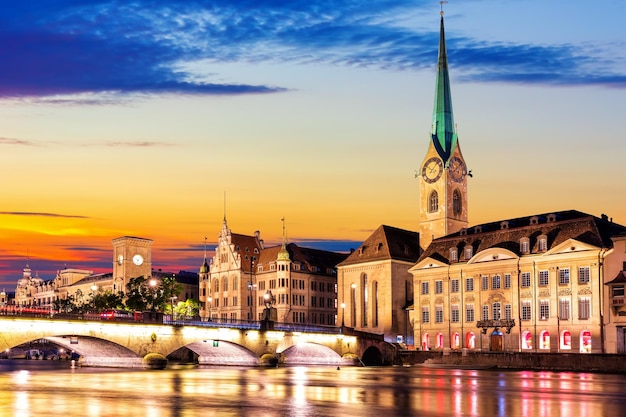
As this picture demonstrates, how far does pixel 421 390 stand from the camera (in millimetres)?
62469

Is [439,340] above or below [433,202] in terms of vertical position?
below

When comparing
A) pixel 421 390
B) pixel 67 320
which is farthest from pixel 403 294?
pixel 421 390

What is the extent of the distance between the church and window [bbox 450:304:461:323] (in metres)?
0.13

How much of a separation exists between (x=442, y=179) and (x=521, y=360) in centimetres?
5537

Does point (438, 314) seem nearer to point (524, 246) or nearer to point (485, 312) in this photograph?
point (485, 312)

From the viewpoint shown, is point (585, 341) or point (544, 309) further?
point (544, 309)

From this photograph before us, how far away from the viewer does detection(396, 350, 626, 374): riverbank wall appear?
98.4 meters

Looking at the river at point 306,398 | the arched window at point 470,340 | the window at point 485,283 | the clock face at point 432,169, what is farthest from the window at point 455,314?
the river at point 306,398

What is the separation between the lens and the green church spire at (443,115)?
162625mm

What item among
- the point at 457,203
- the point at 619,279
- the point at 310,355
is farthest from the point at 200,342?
the point at 457,203

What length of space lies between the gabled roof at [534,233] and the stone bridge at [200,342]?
17210 mm

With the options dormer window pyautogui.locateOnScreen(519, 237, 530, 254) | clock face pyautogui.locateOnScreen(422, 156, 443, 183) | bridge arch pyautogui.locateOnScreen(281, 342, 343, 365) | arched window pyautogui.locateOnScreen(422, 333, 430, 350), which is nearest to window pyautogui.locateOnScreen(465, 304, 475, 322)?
arched window pyautogui.locateOnScreen(422, 333, 430, 350)

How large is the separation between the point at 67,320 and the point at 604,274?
2372 inches

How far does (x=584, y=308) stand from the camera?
11275 cm
